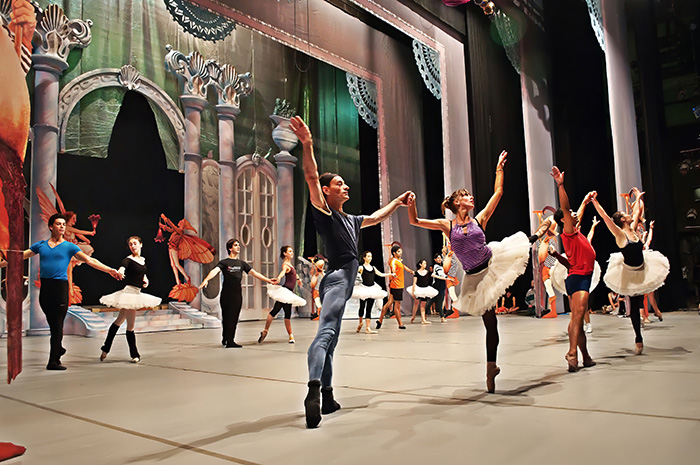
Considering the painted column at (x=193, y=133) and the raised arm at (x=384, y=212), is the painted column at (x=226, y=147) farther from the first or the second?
the raised arm at (x=384, y=212)

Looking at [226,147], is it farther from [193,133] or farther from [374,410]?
[374,410]

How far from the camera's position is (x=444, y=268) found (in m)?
6.11

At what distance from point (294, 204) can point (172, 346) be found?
8659 millimetres

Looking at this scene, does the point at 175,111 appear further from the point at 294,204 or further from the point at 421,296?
the point at 421,296

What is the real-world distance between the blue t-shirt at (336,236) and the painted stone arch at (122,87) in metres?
10.8

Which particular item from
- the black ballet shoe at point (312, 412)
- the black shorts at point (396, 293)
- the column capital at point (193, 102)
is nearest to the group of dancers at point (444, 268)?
the black ballet shoe at point (312, 412)

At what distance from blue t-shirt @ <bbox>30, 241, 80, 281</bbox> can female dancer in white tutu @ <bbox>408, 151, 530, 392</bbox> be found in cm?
426

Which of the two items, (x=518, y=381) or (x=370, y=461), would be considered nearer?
(x=370, y=461)

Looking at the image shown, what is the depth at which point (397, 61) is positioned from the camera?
741 inches

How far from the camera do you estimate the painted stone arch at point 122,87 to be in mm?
12625

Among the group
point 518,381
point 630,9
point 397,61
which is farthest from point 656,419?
point 397,61

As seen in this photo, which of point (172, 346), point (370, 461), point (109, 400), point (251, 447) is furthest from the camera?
point (172, 346)

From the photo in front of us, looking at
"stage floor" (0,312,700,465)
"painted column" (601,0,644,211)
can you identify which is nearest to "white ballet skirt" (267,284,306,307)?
"stage floor" (0,312,700,465)

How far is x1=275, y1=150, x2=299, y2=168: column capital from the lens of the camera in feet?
55.8
